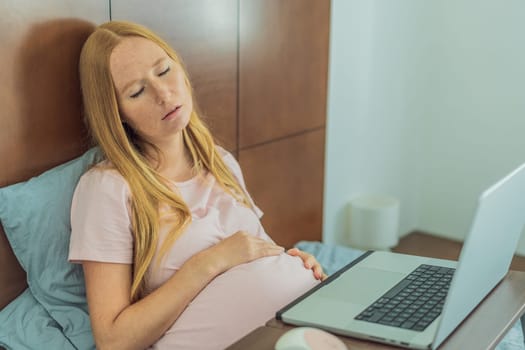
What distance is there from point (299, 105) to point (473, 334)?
1477 mm

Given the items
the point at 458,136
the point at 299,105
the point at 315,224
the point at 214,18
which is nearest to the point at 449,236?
the point at 458,136

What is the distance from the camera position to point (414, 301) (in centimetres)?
133

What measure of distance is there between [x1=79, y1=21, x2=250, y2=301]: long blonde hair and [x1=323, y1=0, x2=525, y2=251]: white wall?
131cm

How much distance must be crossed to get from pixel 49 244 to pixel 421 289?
783mm

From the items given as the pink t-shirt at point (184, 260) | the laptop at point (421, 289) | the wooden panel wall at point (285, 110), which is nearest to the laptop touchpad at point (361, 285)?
the laptop at point (421, 289)

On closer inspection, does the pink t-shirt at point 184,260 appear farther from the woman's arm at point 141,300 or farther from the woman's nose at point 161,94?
the woman's nose at point 161,94

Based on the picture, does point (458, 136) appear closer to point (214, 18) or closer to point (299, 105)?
point (299, 105)

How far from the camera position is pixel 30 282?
1.68 metres

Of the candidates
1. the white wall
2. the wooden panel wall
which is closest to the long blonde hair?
the wooden panel wall

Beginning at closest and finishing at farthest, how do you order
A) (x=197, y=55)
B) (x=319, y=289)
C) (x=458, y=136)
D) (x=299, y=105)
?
(x=319, y=289), (x=197, y=55), (x=299, y=105), (x=458, y=136)

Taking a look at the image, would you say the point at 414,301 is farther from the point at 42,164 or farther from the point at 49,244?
the point at 42,164

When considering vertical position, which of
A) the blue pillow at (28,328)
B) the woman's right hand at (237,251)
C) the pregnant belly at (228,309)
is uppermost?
the woman's right hand at (237,251)

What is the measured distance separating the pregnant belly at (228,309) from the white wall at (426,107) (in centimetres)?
140

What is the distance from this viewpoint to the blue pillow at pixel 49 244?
163 cm
